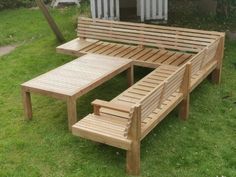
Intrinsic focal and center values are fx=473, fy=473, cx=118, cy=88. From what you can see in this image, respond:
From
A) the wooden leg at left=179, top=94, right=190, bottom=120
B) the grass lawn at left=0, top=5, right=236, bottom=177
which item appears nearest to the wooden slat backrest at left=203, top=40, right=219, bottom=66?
the grass lawn at left=0, top=5, right=236, bottom=177

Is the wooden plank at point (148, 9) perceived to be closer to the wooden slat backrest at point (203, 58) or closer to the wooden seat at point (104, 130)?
the wooden slat backrest at point (203, 58)

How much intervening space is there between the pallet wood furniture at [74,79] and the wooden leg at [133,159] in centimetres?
136

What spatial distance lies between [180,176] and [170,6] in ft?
28.7

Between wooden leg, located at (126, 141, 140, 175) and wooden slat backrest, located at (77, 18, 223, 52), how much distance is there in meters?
3.25

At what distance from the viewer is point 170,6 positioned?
14.2 metres

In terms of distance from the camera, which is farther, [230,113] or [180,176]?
[230,113]

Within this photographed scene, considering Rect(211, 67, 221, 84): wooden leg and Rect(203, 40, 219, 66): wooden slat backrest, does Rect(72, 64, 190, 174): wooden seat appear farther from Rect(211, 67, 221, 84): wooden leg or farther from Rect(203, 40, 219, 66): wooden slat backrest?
Rect(211, 67, 221, 84): wooden leg

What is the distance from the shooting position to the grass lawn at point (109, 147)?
21.5 ft

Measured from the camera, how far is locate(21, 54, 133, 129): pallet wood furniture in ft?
24.0

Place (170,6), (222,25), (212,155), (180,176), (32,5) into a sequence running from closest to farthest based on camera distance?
(180,176)
(212,155)
(222,25)
(170,6)
(32,5)

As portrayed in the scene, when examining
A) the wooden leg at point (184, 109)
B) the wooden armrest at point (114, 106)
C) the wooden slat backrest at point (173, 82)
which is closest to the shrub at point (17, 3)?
the wooden leg at point (184, 109)

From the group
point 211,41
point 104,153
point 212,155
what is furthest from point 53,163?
point 211,41

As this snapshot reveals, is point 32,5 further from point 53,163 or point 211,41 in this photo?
point 53,163

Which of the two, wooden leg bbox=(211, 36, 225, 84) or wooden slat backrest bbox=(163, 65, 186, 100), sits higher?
wooden slat backrest bbox=(163, 65, 186, 100)
